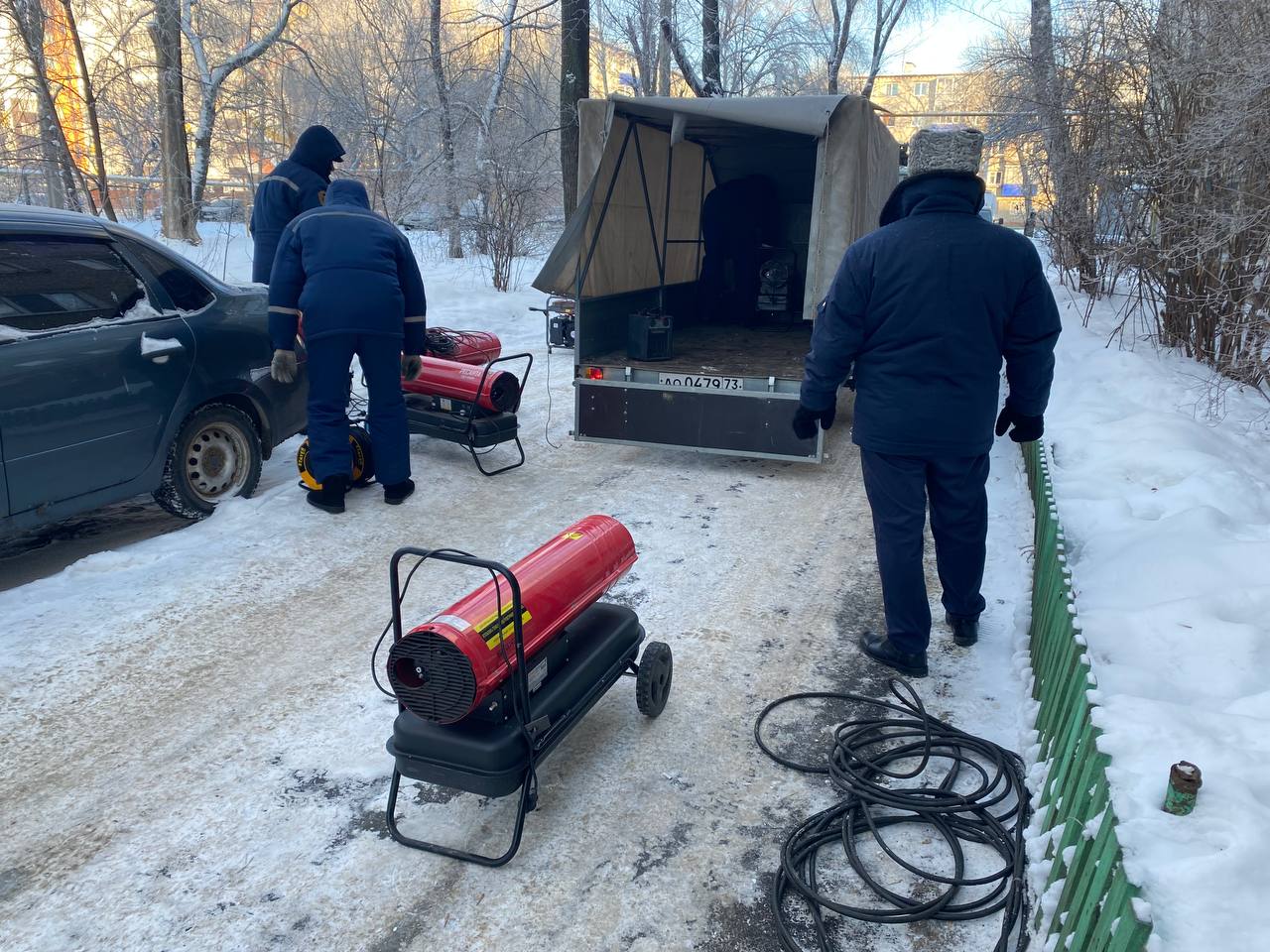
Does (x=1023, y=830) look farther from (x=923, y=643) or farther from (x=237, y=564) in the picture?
(x=237, y=564)

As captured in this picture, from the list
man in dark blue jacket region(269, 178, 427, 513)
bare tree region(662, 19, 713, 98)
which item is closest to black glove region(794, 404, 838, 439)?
man in dark blue jacket region(269, 178, 427, 513)

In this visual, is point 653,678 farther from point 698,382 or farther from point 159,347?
point 698,382

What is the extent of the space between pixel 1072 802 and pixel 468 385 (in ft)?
16.7

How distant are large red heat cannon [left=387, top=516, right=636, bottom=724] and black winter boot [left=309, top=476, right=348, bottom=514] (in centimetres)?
285

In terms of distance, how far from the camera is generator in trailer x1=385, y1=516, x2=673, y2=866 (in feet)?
8.70

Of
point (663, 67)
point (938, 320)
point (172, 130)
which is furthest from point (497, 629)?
point (663, 67)

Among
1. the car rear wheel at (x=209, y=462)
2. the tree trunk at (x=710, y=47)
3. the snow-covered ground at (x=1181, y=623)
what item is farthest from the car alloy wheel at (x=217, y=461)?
the tree trunk at (x=710, y=47)

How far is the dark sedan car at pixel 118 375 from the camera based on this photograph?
4.32 m

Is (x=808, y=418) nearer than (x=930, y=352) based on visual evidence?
No

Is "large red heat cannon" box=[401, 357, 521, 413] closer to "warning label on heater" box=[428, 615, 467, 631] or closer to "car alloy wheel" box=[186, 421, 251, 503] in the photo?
"car alloy wheel" box=[186, 421, 251, 503]

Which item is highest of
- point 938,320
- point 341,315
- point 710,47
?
point 710,47

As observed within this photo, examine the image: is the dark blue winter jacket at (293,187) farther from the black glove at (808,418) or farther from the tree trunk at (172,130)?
the tree trunk at (172,130)

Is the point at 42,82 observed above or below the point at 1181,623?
above

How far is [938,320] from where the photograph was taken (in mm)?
3572
